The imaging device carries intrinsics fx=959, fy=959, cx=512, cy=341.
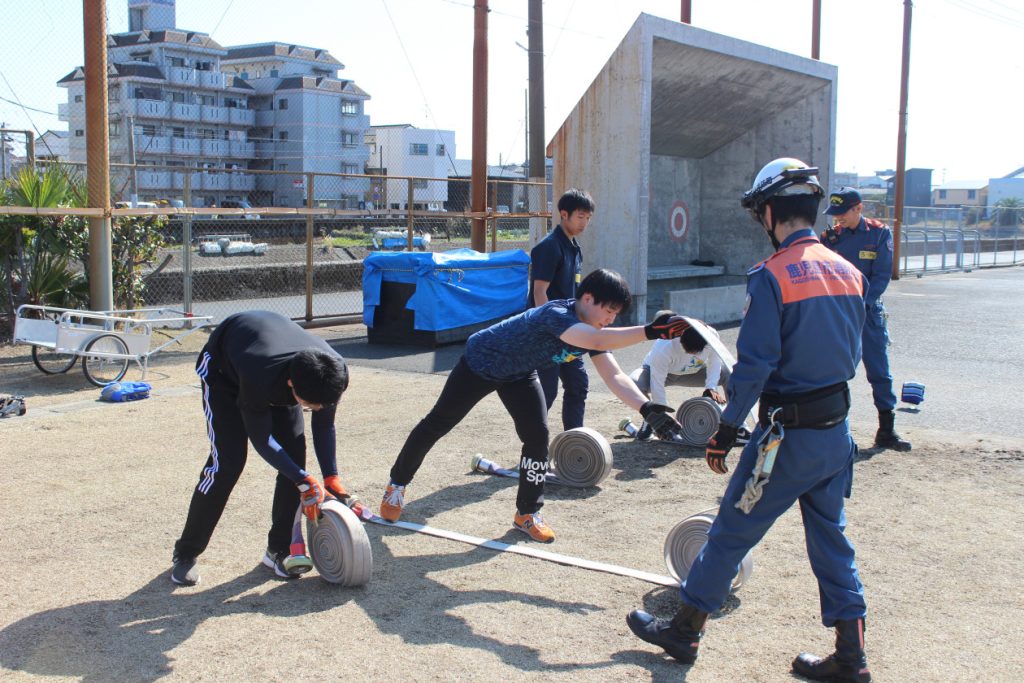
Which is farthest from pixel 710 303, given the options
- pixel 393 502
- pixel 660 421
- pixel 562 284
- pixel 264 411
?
pixel 264 411

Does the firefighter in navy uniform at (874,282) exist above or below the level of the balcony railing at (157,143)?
below

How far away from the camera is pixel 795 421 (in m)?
3.58

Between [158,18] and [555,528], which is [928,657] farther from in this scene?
[158,18]

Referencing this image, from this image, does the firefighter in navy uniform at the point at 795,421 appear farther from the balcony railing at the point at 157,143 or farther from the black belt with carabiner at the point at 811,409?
the balcony railing at the point at 157,143

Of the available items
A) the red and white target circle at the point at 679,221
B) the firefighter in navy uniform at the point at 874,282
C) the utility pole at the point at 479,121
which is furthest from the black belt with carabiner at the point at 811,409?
the red and white target circle at the point at 679,221

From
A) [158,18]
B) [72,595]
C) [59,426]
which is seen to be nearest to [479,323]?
[59,426]

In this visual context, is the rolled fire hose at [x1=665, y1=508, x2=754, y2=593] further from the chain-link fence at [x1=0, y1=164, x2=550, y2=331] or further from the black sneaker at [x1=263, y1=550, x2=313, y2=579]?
the chain-link fence at [x1=0, y1=164, x2=550, y2=331]

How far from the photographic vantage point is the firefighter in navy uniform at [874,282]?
7539 millimetres

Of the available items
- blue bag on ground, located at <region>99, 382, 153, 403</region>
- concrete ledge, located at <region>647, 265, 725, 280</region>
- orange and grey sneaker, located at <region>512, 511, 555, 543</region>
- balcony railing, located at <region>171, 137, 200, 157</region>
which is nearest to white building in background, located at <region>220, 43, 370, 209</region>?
balcony railing, located at <region>171, 137, 200, 157</region>

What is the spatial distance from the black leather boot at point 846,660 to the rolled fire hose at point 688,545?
75 centimetres

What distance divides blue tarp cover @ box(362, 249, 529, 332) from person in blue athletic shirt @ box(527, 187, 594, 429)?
5860 mm

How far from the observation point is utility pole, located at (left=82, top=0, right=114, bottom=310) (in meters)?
10.5

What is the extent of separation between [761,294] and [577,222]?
3139mm

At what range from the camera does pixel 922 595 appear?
453 cm
